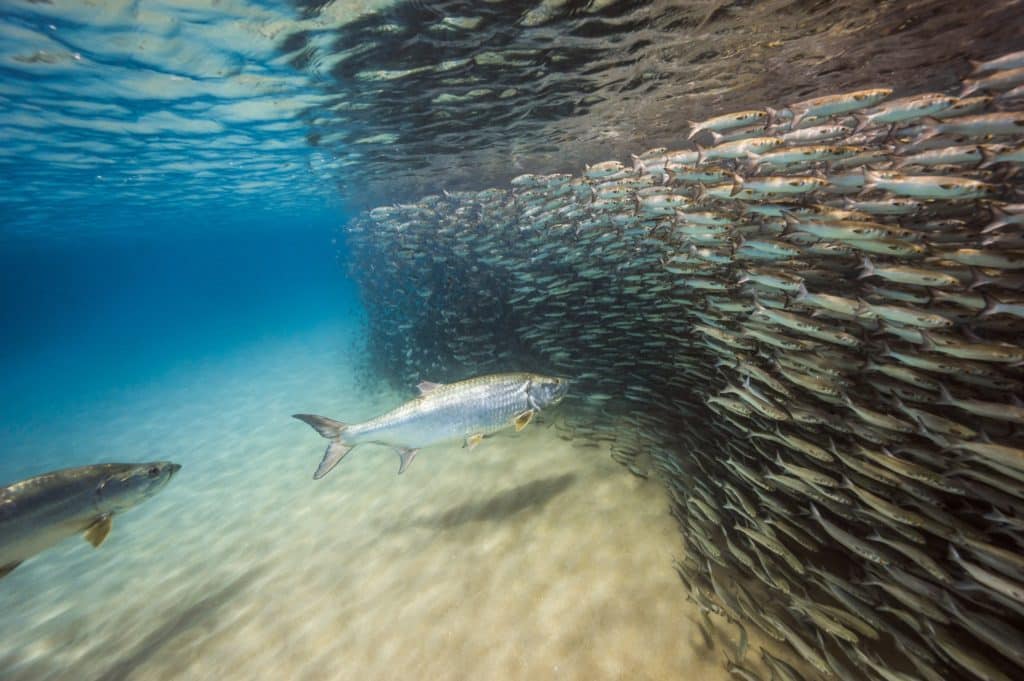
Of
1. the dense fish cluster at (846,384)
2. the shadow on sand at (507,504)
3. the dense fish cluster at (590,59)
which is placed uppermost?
the dense fish cluster at (590,59)

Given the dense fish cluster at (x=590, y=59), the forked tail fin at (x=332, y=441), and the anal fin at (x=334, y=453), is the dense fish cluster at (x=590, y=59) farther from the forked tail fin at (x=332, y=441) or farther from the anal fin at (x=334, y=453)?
the anal fin at (x=334, y=453)

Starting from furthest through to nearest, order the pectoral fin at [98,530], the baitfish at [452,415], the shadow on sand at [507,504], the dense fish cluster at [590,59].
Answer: the dense fish cluster at [590,59] < the shadow on sand at [507,504] < the baitfish at [452,415] < the pectoral fin at [98,530]

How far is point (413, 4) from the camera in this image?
8.59 meters

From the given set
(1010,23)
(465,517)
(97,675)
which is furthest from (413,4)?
(1010,23)

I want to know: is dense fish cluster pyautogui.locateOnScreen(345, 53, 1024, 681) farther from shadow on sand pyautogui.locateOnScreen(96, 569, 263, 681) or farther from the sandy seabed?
shadow on sand pyautogui.locateOnScreen(96, 569, 263, 681)

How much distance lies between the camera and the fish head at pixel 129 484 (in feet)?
14.9

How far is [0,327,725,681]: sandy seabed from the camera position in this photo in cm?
411

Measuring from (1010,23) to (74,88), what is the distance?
24.9 meters

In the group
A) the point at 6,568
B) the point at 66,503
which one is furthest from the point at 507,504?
the point at 6,568

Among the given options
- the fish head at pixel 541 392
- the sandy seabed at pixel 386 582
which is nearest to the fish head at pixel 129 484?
the sandy seabed at pixel 386 582

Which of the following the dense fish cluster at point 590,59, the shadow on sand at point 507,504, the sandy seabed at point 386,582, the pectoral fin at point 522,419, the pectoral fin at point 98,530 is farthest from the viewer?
the dense fish cluster at point 590,59

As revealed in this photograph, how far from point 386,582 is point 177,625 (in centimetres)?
315

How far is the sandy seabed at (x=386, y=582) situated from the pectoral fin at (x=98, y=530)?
6.21 ft

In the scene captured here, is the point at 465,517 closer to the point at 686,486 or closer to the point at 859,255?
the point at 686,486
